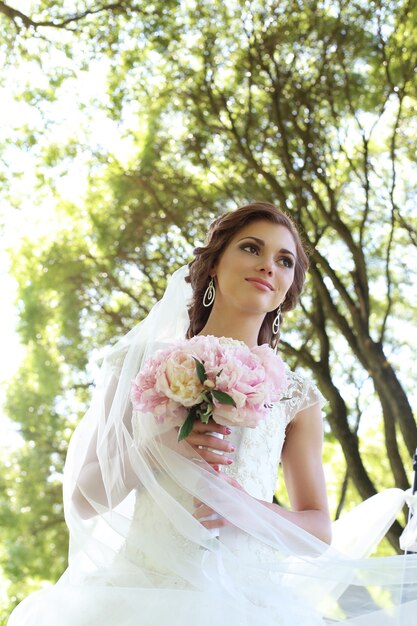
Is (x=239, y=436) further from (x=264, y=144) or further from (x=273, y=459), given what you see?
(x=264, y=144)

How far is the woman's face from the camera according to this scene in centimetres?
284

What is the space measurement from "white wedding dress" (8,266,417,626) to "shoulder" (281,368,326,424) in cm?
22

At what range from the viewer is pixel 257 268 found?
9.37ft

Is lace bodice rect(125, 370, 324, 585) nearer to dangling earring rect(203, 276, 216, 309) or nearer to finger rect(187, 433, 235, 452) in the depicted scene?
finger rect(187, 433, 235, 452)

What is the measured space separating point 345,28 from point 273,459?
631cm

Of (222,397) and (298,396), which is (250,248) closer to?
(298,396)

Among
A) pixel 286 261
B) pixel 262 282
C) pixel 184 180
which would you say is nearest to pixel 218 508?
pixel 262 282

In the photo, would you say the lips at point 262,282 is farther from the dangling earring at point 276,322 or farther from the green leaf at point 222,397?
the green leaf at point 222,397

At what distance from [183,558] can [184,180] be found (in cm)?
746

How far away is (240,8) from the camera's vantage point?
27.2 ft

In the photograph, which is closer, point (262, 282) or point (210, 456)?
point (210, 456)

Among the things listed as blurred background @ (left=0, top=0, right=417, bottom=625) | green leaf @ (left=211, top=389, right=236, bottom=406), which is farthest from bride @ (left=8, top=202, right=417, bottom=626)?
blurred background @ (left=0, top=0, right=417, bottom=625)

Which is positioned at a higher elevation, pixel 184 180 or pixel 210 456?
pixel 184 180

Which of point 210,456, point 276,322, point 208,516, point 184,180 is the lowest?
point 208,516
